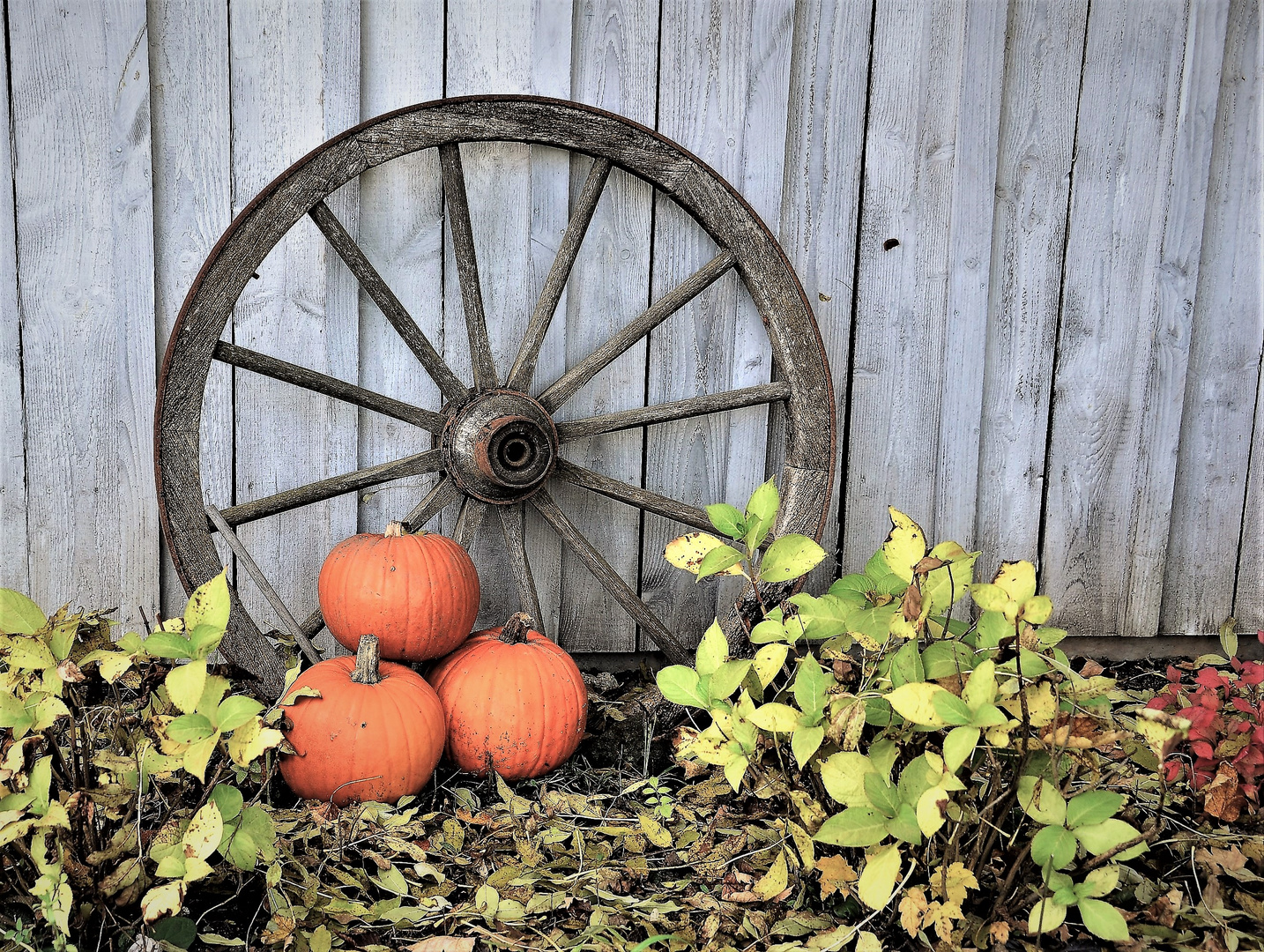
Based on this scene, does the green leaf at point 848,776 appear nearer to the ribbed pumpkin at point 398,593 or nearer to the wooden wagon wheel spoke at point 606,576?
the ribbed pumpkin at point 398,593

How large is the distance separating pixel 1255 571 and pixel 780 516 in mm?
1374

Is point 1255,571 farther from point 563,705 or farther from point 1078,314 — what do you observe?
point 563,705

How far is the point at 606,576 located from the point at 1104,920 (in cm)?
122

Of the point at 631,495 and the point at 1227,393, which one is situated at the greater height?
the point at 1227,393

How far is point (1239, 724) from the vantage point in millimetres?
1303

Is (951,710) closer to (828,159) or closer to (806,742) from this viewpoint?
(806,742)

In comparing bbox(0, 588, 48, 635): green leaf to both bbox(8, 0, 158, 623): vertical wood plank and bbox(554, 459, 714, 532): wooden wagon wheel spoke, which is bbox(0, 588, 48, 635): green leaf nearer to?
bbox(8, 0, 158, 623): vertical wood plank

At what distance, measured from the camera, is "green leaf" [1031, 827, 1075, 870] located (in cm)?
99

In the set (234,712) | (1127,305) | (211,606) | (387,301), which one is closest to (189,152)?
(387,301)

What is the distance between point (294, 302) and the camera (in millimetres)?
1980

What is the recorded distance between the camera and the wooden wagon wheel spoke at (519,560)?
1983 millimetres

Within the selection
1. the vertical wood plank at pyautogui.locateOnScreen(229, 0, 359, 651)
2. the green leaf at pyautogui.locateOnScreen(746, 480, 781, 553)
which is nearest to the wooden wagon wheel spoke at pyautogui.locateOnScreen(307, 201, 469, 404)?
the vertical wood plank at pyautogui.locateOnScreen(229, 0, 359, 651)

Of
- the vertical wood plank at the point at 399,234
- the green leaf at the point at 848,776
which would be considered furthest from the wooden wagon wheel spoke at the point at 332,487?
the green leaf at the point at 848,776

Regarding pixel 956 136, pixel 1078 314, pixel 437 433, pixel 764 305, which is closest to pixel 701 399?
pixel 764 305
